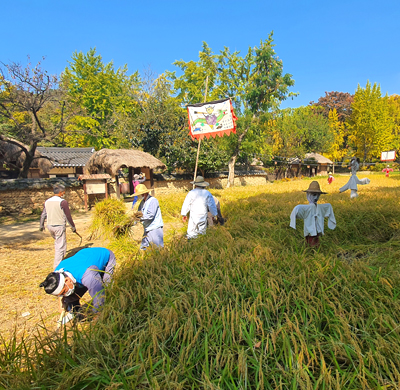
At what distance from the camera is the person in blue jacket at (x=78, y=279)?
2643mm

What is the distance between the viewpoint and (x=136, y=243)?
597cm

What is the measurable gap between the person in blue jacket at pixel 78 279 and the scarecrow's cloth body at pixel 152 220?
1.23 meters

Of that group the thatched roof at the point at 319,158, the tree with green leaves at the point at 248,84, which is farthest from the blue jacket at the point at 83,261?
the thatched roof at the point at 319,158

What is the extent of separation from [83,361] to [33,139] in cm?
1166

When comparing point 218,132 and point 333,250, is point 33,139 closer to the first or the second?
point 218,132

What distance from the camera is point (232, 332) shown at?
215cm

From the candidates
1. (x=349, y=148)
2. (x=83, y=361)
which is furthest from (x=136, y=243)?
(x=349, y=148)

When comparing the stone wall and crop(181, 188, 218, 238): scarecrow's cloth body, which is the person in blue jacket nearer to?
crop(181, 188, 218, 238): scarecrow's cloth body

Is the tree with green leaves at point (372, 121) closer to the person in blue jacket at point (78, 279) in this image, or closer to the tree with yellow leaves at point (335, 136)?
the tree with yellow leaves at point (335, 136)

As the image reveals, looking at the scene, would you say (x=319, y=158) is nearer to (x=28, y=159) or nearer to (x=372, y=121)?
(x=372, y=121)

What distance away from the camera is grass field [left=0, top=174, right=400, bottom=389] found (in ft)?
6.16

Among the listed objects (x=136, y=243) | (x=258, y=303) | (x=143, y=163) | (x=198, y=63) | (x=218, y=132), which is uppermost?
(x=198, y=63)

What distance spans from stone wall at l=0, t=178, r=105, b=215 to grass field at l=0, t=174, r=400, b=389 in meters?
10.4

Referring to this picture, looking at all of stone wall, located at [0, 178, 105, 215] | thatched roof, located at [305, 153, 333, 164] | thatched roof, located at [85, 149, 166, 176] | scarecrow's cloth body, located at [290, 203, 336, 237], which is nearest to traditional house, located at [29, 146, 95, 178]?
thatched roof, located at [85, 149, 166, 176]
